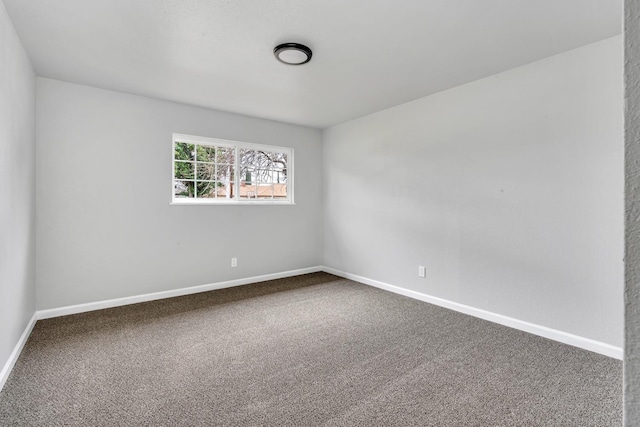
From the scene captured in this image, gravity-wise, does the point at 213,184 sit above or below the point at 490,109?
below

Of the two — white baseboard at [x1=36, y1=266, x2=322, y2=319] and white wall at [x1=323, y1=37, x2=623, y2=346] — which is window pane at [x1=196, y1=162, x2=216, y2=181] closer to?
white baseboard at [x1=36, y1=266, x2=322, y2=319]

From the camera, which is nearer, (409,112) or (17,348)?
(17,348)

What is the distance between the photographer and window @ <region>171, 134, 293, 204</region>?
406 cm

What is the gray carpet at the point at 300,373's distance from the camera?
1752 mm

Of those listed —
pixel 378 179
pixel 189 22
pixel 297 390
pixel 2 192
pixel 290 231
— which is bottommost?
pixel 297 390

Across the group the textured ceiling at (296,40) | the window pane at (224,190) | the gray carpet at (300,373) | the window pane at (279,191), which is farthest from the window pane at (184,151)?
the gray carpet at (300,373)

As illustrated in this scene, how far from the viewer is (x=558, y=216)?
267cm

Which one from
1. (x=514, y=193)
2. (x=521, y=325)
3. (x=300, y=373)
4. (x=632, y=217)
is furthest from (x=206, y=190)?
(x=632, y=217)

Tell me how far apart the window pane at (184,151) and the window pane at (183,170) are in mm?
72

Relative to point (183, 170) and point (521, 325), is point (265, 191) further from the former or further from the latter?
point (521, 325)

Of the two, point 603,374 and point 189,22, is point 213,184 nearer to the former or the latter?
point 189,22

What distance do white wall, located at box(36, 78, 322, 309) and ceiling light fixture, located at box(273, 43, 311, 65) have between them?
6.07 feet

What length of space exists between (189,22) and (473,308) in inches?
139

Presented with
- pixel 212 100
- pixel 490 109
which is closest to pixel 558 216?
pixel 490 109
